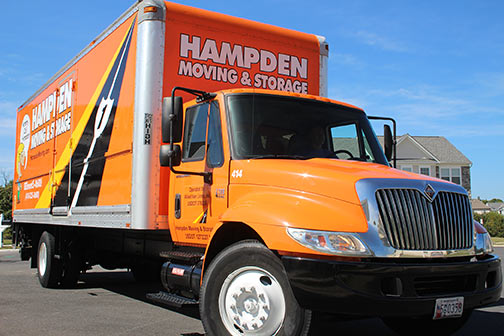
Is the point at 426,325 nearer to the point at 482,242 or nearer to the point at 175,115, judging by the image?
the point at 482,242

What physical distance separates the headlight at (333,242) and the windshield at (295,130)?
1.26m

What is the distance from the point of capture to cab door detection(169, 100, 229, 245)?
555 centimetres

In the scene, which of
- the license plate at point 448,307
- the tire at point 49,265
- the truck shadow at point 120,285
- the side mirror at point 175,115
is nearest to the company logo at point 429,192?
the license plate at point 448,307

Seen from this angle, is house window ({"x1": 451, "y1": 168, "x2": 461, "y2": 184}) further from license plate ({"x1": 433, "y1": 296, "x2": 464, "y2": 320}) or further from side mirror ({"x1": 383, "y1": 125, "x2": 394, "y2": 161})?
license plate ({"x1": 433, "y1": 296, "x2": 464, "y2": 320})

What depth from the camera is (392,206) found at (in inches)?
171

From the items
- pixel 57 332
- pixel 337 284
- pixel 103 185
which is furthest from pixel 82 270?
pixel 337 284

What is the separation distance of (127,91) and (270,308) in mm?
3545

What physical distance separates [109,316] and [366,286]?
417 centimetres

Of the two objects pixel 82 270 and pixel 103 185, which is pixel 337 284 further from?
pixel 82 270

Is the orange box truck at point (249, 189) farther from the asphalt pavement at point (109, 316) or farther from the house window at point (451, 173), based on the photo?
the house window at point (451, 173)

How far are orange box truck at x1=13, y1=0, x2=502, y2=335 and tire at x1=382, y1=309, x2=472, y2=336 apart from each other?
0.02 meters

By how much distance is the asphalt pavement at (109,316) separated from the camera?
246 inches

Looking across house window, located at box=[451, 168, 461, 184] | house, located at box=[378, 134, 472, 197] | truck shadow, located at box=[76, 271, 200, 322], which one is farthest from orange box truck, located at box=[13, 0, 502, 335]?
house window, located at box=[451, 168, 461, 184]

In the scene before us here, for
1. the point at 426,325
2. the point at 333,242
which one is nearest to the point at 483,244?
the point at 426,325
